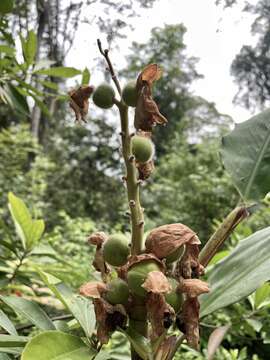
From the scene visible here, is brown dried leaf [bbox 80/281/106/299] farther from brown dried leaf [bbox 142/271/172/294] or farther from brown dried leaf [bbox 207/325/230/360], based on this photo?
brown dried leaf [bbox 207/325/230/360]

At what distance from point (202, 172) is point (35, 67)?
4.11 meters

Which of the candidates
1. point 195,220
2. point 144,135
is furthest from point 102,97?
point 195,220

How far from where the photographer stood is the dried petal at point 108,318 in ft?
1.31

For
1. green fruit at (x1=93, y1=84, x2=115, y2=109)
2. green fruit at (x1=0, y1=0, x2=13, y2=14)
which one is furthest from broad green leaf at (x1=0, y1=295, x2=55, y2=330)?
green fruit at (x1=0, y1=0, x2=13, y2=14)

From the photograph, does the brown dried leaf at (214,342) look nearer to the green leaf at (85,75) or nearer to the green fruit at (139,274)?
the green fruit at (139,274)

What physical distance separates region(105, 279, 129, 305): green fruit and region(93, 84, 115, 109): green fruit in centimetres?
17

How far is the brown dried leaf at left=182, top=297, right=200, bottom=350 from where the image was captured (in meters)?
0.39

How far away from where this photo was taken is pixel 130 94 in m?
0.43

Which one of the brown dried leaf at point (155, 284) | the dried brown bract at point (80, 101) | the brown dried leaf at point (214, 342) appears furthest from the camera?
the brown dried leaf at point (214, 342)

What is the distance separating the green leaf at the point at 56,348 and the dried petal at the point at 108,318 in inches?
1.0

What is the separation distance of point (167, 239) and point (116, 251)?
1.9 inches

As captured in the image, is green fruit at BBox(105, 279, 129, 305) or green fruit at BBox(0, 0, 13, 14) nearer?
green fruit at BBox(105, 279, 129, 305)

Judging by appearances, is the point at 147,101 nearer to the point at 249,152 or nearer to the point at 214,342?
the point at 249,152

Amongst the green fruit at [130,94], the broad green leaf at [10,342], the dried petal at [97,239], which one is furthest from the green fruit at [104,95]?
the broad green leaf at [10,342]
